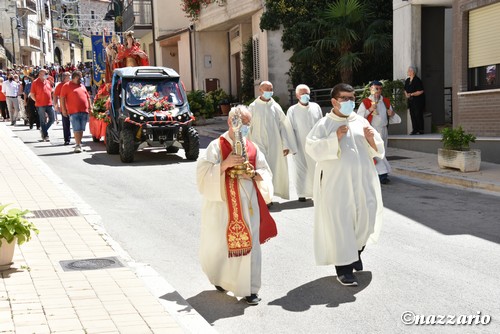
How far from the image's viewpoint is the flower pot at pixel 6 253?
20.9 ft

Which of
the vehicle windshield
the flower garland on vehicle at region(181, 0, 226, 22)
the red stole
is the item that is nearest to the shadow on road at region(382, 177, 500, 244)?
the red stole

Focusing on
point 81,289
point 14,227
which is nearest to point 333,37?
point 14,227

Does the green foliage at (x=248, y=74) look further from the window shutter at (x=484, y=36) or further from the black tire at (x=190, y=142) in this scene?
the window shutter at (x=484, y=36)

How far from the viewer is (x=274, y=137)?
36.3 feet

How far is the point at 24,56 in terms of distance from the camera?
73.6 meters

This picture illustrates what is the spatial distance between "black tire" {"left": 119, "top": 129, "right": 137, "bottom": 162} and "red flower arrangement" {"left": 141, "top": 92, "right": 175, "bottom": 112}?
0.67 m

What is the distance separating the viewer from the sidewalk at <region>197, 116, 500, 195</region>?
11703 mm

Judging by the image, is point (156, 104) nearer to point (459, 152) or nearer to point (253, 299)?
point (459, 152)

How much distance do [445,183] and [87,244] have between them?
7.02 meters

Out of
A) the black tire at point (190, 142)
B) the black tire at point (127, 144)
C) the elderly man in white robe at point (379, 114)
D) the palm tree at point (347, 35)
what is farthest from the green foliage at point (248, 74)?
the elderly man in white robe at point (379, 114)

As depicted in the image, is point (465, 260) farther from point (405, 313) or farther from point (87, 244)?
point (87, 244)

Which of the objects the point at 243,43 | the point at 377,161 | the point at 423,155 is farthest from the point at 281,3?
the point at 377,161

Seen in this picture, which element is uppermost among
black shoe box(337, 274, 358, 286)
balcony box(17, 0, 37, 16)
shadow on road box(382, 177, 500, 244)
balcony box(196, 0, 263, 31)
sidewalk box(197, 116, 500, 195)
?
balcony box(17, 0, 37, 16)

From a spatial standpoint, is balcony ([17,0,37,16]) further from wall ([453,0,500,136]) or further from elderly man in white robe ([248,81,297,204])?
elderly man in white robe ([248,81,297,204])
